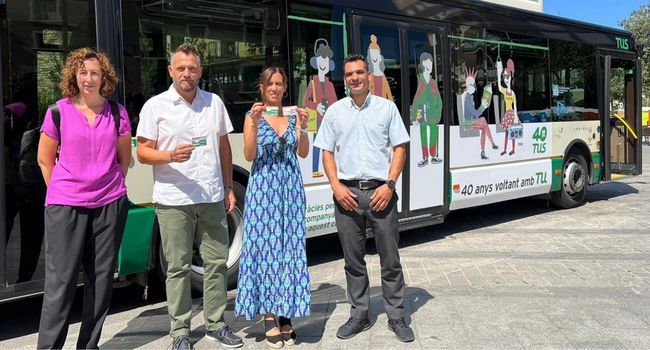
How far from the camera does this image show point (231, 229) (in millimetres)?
5422

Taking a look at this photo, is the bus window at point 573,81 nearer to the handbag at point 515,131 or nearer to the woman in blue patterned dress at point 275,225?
the handbag at point 515,131

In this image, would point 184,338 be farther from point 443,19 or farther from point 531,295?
point 443,19

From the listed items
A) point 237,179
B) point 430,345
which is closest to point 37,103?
point 237,179

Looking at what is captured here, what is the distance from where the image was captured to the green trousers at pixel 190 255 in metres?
3.68

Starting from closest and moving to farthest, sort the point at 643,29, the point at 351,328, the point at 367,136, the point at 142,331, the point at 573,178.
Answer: the point at 367,136
the point at 351,328
the point at 142,331
the point at 573,178
the point at 643,29

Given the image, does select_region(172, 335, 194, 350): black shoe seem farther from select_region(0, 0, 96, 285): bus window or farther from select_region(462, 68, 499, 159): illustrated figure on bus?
select_region(462, 68, 499, 159): illustrated figure on bus

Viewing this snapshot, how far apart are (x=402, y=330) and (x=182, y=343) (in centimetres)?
148

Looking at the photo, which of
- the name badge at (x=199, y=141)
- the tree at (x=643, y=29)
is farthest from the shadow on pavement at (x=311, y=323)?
the tree at (x=643, y=29)

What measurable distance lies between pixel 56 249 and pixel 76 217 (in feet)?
0.72

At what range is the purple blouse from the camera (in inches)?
129

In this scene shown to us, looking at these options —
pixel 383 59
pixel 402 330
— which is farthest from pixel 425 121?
pixel 402 330

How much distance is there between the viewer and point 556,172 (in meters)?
9.24

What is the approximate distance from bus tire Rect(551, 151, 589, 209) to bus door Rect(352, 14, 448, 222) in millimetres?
3423

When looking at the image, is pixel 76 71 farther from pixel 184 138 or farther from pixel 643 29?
pixel 643 29
